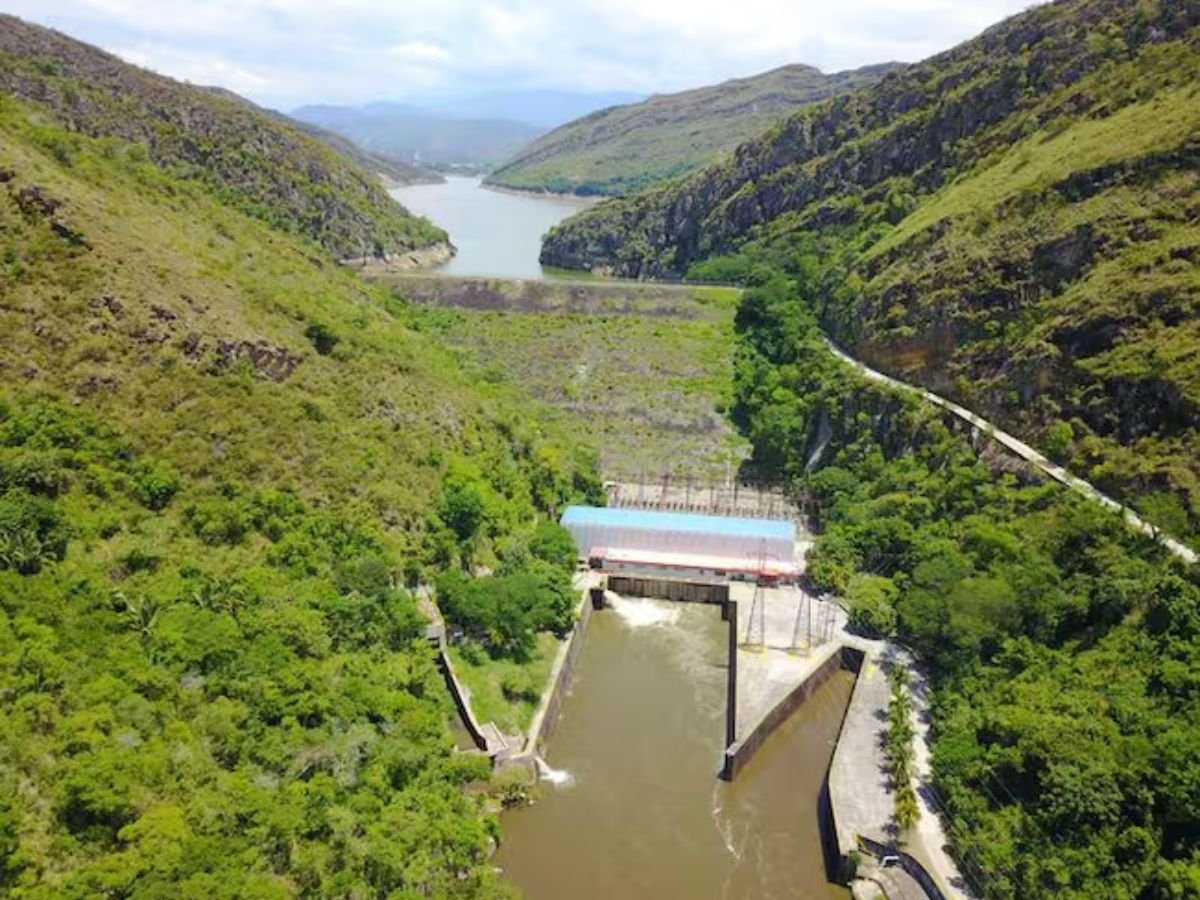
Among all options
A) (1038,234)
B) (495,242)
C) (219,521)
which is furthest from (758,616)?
(495,242)

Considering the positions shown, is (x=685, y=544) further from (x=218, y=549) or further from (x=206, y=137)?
(x=206, y=137)

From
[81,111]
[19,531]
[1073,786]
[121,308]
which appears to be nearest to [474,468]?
[121,308]

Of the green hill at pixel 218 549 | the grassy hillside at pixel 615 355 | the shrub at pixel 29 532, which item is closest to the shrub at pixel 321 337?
the green hill at pixel 218 549

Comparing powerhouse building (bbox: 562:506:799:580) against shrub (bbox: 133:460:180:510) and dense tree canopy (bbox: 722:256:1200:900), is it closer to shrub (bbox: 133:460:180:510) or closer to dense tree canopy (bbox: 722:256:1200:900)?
dense tree canopy (bbox: 722:256:1200:900)

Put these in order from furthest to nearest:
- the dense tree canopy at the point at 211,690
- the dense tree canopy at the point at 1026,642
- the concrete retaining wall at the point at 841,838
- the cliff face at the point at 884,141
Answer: the cliff face at the point at 884,141
the concrete retaining wall at the point at 841,838
the dense tree canopy at the point at 1026,642
the dense tree canopy at the point at 211,690

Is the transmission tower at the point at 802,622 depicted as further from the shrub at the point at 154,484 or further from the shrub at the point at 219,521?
the shrub at the point at 154,484

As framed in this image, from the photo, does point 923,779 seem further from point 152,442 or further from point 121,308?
point 121,308

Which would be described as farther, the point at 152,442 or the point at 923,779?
the point at 152,442
